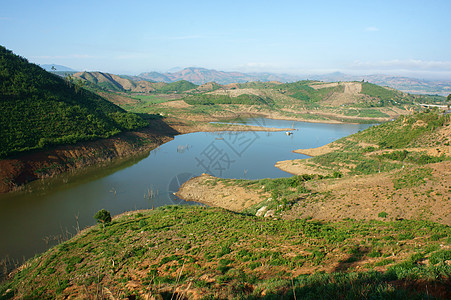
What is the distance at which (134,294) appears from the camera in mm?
10281

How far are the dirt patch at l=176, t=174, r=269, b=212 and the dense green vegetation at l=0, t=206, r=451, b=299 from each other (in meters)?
7.81

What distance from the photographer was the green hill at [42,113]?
36.7 meters

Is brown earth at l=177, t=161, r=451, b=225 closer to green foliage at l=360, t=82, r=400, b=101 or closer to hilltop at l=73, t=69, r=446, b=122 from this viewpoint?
hilltop at l=73, t=69, r=446, b=122

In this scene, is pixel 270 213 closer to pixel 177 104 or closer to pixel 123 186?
pixel 123 186

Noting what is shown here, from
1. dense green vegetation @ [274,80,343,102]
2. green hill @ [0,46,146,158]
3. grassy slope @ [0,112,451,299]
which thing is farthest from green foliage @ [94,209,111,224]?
dense green vegetation @ [274,80,343,102]

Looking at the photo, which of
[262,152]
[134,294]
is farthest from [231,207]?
[262,152]

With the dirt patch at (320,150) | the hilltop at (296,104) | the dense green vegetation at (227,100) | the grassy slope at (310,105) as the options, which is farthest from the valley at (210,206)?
the dense green vegetation at (227,100)

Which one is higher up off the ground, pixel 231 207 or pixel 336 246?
pixel 336 246

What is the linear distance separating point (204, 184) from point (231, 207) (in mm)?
6899

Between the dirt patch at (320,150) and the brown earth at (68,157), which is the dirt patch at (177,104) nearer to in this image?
the brown earth at (68,157)

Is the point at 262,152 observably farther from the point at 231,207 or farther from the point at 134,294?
the point at 134,294

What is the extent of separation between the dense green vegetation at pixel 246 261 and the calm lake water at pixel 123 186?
627 centimetres

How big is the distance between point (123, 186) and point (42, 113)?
22.7 m

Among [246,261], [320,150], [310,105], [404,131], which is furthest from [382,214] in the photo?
[310,105]
